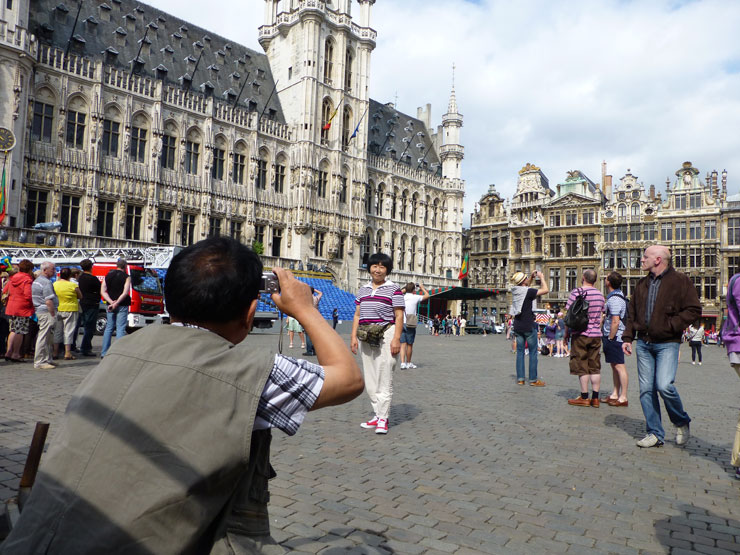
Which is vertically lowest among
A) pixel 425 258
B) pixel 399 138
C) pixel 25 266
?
pixel 25 266

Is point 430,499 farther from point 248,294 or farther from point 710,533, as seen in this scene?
point 248,294

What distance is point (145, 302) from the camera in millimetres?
16656

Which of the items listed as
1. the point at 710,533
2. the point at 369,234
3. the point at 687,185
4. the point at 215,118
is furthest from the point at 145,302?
the point at 687,185

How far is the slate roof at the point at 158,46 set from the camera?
29.8 m

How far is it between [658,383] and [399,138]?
48.1 m

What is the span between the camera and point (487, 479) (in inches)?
166

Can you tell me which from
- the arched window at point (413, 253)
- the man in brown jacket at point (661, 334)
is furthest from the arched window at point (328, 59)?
the man in brown jacket at point (661, 334)

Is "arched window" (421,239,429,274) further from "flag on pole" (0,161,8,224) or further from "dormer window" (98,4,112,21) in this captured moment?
"flag on pole" (0,161,8,224)

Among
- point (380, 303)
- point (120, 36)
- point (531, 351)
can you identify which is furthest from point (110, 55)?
point (380, 303)

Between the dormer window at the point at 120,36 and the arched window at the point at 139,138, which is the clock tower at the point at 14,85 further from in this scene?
the dormer window at the point at 120,36

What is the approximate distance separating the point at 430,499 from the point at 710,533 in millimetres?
1689

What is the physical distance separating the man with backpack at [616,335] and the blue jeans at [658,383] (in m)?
1.90

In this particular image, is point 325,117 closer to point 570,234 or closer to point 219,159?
point 219,159

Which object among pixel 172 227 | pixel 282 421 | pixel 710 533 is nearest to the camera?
pixel 282 421
